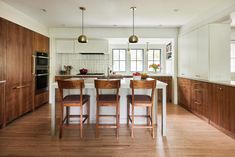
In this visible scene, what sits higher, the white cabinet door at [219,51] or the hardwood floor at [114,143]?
the white cabinet door at [219,51]

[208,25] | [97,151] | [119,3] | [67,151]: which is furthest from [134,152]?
[208,25]

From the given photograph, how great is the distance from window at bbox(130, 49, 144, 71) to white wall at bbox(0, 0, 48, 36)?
3.49m

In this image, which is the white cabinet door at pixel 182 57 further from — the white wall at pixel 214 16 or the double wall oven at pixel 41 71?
the double wall oven at pixel 41 71

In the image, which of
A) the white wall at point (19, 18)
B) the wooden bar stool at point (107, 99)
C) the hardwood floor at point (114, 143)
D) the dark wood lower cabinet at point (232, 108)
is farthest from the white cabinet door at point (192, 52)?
the white wall at point (19, 18)

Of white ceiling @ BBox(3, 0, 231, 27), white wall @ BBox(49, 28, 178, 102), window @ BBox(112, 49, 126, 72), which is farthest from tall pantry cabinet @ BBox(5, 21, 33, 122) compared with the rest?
window @ BBox(112, 49, 126, 72)

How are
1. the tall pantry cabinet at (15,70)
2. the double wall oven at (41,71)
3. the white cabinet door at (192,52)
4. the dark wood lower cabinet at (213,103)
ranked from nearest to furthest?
the dark wood lower cabinet at (213,103) → the tall pantry cabinet at (15,70) → the white cabinet door at (192,52) → the double wall oven at (41,71)

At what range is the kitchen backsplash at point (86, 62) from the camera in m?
6.79

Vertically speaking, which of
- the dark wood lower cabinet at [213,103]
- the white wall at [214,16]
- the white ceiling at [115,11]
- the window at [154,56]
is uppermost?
the white ceiling at [115,11]

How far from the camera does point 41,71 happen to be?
5.52 meters

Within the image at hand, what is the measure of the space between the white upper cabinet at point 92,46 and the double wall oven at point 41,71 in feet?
3.56

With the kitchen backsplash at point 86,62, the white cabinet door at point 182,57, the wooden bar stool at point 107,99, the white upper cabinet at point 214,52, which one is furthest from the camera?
the kitchen backsplash at point 86,62

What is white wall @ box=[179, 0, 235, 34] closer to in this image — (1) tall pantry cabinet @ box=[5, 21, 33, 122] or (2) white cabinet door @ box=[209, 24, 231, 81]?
(2) white cabinet door @ box=[209, 24, 231, 81]

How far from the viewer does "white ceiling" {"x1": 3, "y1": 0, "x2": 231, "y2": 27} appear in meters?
3.84

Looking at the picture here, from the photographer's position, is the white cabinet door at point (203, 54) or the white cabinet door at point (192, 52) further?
the white cabinet door at point (192, 52)
